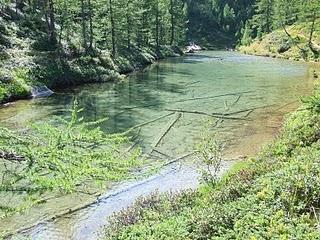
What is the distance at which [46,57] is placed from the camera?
48500 millimetres

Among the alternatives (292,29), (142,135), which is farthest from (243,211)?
(292,29)

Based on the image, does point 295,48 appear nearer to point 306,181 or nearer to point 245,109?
point 245,109

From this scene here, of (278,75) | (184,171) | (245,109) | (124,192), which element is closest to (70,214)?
(124,192)

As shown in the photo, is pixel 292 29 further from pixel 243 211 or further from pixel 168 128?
pixel 243 211

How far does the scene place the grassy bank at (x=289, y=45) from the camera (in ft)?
267

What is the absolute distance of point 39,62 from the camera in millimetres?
46344

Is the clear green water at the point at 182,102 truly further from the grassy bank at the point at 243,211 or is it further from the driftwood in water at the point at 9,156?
the driftwood in water at the point at 9,156

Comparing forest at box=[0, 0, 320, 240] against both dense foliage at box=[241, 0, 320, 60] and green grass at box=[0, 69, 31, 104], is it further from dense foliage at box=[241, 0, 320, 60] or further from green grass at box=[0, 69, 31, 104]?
dense foliage at box=[241, 0, 320, 60]

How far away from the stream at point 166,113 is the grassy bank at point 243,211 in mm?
2405

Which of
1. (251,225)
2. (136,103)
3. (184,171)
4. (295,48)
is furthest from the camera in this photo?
(295,48)

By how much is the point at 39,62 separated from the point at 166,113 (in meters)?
19.6

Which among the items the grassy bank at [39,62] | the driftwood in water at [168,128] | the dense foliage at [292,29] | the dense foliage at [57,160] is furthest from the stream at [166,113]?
the dense foliage at [292,29]

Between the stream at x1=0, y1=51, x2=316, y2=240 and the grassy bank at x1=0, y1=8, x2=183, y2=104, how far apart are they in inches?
93.1

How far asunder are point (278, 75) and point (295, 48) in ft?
112
